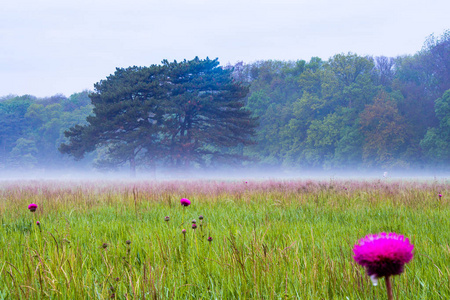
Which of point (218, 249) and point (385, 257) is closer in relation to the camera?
point (385, 257)

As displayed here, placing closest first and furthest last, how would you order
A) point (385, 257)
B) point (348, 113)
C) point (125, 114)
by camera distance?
1. point (385, 257)
2. point (125, 114)
3. point (348, 113)

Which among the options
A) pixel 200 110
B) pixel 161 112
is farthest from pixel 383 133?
pixel 161 112

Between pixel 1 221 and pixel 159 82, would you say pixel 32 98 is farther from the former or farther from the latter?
pixel 1 221

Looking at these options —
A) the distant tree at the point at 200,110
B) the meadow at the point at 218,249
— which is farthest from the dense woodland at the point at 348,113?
the meadow at the point at 218,249

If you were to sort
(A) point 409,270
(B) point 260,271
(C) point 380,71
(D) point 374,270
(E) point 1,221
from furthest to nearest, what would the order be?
1. (C) point 380,71
2. (E) point 1,221
3. (A) point 409,270
4. (B) point 260,271
5. (D) point 374,270

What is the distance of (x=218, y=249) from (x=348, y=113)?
44.8 meters

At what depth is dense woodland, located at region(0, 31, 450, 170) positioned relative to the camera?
38688mm

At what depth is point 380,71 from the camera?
165 feet

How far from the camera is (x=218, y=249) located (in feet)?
8.37

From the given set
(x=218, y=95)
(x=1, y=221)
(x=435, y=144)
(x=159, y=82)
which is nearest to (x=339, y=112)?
(x=435, y=144)

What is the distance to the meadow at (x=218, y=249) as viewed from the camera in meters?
1.70

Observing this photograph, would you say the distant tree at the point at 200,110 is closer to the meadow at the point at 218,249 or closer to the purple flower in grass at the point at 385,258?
the meadow at the point at 218,249

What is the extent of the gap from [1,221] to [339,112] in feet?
151

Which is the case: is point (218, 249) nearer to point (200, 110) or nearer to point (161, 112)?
point (161, 112)
